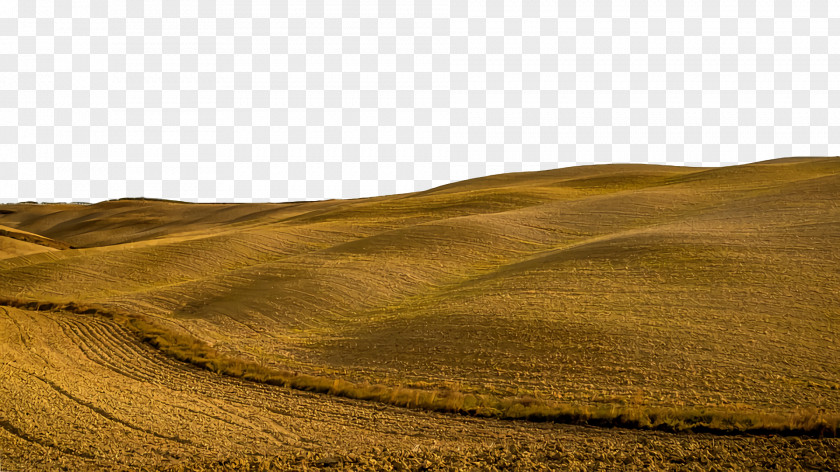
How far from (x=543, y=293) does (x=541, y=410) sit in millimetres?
7944

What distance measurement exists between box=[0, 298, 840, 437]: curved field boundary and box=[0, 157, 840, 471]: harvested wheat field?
0.17 ft

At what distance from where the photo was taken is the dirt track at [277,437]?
9680mm

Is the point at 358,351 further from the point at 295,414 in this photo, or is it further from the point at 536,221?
the point at 536,221

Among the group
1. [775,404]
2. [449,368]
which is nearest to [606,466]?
[775,404]

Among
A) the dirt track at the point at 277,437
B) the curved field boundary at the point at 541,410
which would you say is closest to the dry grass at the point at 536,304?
the curved field boundary at the point at 541,410

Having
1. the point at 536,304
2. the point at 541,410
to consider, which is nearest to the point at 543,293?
the point at 536,304

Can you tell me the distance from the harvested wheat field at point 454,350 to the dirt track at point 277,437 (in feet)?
0.18

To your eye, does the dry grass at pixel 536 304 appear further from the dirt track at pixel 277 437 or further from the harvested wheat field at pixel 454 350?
the dirt track at pixel 277 437

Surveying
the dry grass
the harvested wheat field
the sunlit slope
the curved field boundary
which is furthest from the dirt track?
the sunlit slope

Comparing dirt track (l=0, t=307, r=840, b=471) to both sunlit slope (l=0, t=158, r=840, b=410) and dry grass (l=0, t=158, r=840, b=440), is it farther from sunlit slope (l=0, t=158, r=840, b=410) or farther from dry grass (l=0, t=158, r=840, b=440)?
sunlit slope (l=0, t=158, r=840, b=410)

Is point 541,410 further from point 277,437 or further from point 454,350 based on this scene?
point 277,437

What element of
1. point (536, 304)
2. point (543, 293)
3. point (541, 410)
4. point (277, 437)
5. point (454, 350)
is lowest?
point (277, 437)

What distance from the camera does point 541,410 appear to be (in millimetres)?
12000

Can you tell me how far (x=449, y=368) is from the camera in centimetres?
1480
